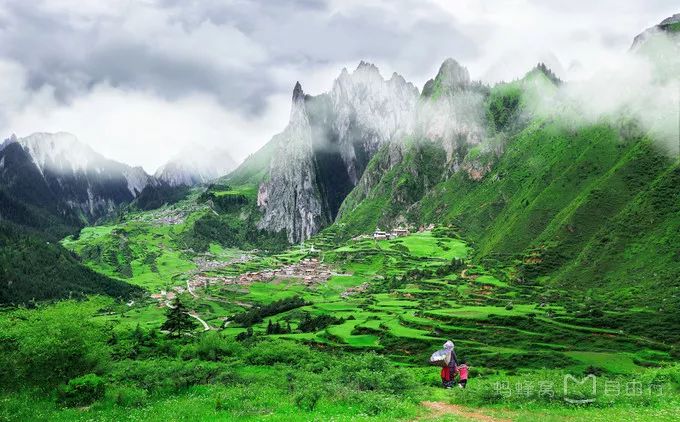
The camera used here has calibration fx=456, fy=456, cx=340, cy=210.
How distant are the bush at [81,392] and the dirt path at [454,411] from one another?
83.0 ft

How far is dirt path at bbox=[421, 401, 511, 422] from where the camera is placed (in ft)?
88.4

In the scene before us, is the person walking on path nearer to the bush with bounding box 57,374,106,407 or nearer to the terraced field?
the bush with bounding box 57,374,106,407

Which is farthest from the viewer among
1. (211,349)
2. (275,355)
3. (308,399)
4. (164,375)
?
(275,355)

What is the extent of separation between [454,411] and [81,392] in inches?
1114

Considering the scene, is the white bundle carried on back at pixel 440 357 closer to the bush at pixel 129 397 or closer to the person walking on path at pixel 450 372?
the person walking on path at pixel 450 372

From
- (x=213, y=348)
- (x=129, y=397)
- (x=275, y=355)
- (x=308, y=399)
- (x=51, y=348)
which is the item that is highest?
(x=51, y=348)

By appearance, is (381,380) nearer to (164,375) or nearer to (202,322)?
(164,375)

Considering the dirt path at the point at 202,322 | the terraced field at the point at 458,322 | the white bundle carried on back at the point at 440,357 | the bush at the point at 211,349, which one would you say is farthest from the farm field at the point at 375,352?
the white bundle carried on back at the point at 440,357

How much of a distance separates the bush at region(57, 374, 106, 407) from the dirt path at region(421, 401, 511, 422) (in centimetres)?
2529

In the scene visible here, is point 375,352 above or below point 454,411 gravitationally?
below

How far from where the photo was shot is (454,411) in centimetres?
2917

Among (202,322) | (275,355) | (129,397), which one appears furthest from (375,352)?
(202,322)

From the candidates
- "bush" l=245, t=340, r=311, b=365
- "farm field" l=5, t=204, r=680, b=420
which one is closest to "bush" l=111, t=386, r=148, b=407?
"farm field" l=5, t=204, r=680, b=420

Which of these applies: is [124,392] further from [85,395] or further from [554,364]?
[554,364]
